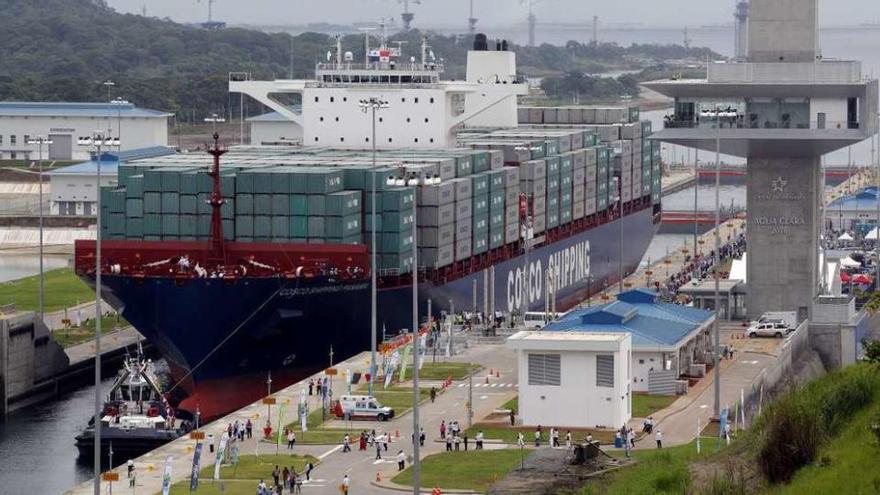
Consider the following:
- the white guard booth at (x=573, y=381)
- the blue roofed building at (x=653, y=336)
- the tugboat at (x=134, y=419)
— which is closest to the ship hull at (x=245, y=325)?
the tugboat at (x=134, y=419)

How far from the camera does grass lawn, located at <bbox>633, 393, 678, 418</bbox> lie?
62428 mm

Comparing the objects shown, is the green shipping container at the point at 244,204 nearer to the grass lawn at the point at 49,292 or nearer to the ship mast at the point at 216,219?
the ship mast at the point at 216,219

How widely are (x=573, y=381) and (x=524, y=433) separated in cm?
206

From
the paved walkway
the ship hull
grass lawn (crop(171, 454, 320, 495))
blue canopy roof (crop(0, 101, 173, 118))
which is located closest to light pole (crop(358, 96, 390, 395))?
the paved walkway

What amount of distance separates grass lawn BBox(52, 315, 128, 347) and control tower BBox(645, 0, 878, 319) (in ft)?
75.7

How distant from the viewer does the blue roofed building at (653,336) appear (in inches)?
2601

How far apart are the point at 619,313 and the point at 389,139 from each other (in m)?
32.0

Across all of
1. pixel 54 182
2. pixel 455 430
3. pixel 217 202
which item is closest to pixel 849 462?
pixel 455 430

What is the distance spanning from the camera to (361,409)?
62.2 metres

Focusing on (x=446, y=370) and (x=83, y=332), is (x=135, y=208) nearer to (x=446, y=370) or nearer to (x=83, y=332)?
(x=83, y=332)

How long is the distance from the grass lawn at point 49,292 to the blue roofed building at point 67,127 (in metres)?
53.6

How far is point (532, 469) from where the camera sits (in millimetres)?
42500

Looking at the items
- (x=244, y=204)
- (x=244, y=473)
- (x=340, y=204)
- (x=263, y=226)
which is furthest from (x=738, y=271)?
(x=244, y=473)

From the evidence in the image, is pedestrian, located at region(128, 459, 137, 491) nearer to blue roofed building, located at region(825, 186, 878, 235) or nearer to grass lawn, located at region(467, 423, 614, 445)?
grass lawn, located at region(467, 423, 614, 445)
